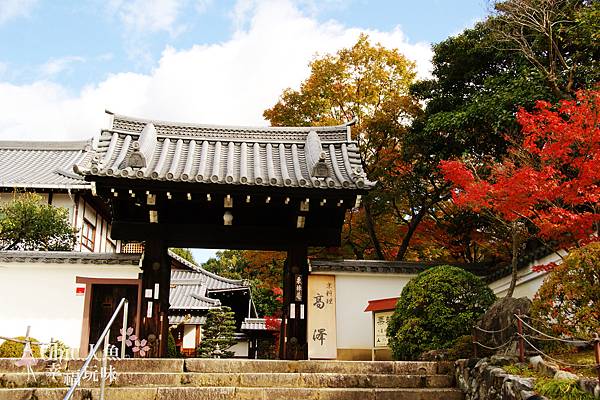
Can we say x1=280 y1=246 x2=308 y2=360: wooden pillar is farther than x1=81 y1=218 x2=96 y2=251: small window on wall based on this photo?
No

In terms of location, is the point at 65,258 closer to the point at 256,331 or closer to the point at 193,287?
the point at 193,287

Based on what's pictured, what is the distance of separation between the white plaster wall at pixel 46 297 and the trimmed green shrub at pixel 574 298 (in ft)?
30.5

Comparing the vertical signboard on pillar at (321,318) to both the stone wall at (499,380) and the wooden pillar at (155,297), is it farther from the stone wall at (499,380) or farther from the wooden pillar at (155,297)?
the stone wall at (499,380)

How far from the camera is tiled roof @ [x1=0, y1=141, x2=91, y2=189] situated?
75.4 ft

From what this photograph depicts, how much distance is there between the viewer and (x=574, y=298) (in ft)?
25.0

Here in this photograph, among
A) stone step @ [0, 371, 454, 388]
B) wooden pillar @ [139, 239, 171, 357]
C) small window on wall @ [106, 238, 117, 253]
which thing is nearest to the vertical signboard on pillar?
wooden pillar @ [139, 239, 171, 357]

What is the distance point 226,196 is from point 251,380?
3.54 metres

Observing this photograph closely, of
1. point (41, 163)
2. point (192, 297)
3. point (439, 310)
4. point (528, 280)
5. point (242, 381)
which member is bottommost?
point (242, 381)

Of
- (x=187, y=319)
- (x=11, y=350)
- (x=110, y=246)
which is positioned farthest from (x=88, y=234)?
(x=11, y=350)

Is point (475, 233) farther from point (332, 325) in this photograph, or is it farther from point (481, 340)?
point (481, 340)

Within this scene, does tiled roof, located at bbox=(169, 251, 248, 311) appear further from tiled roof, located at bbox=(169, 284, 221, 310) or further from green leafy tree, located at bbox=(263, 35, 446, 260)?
green leafy tree, located at bbox=(263, 35, 446, 260)

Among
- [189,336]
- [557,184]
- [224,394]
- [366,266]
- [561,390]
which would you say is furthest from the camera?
[189,336]

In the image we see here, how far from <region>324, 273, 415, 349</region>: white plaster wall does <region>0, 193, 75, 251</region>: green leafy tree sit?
34.2 ft

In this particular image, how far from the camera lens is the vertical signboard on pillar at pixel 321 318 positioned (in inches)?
550
